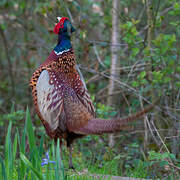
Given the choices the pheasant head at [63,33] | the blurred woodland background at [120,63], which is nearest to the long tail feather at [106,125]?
the blurred woodland background at [120,63]

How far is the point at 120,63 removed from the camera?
626 centimetres

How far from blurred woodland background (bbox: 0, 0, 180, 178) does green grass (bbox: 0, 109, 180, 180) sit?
77 mm

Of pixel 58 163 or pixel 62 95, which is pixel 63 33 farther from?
pixel 58 163

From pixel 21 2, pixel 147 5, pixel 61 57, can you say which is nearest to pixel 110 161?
pixel 61 57

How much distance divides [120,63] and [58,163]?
3.94 m

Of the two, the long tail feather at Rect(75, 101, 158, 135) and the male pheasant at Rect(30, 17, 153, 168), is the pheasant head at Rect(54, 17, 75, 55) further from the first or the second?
the long tail feather at Rect(75, 101, 158, 135)

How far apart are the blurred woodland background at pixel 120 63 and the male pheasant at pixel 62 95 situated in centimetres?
84

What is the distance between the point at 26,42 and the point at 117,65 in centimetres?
320

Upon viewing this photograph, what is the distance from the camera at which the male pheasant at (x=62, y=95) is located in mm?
3492

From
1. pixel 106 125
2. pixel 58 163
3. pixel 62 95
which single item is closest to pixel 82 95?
pixel 62 95

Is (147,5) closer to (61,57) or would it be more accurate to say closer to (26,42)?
(61,57)

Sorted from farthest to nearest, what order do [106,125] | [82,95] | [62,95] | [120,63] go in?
[120,63] < [82,95] < [62,95] < [106,125]

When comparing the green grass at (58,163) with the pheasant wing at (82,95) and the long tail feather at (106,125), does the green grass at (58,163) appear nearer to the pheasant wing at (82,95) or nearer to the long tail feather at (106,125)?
the long tail feather at (106,125)

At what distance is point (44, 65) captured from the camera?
3.68 m
